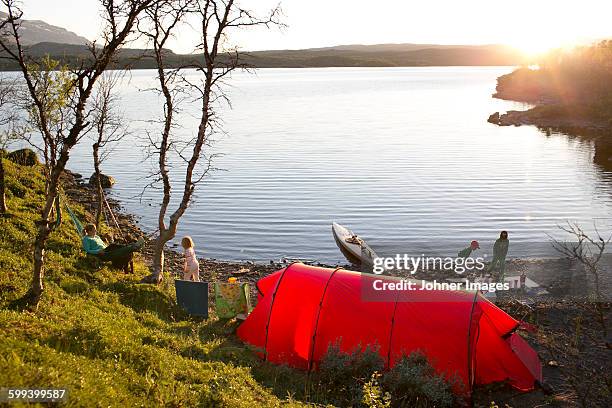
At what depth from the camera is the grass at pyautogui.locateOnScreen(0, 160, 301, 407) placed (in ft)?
31.2

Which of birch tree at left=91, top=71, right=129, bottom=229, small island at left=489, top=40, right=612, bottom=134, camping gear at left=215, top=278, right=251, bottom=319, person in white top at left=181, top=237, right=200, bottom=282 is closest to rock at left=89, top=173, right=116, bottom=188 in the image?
birch tree at left=91, top=71, right=129, bottom=229

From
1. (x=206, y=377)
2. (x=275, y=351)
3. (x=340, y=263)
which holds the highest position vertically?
(x=206, y=377)

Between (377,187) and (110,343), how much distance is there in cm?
4000

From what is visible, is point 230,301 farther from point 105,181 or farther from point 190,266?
point 105,181

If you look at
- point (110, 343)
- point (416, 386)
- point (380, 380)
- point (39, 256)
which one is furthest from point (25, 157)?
point (416, 386)

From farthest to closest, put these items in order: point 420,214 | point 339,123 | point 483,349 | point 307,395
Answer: point 339,123 < point 420,214 < point 483,349 < point 307,395

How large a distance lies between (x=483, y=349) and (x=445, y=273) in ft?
44.9

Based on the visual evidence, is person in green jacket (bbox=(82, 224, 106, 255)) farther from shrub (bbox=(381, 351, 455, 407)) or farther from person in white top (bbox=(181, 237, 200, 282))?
shrub (bbox=(381, 351, 455, 407))

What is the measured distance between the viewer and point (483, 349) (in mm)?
15039

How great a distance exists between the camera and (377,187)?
1966 inches

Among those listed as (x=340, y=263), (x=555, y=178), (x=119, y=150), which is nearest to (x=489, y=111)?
(x=555, y=178)

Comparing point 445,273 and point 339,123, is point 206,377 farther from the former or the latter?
point 339,123

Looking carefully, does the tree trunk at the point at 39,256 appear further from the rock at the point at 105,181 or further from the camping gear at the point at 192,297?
the rock at the point at 105,181

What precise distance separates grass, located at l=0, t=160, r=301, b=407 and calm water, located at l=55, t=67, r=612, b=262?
699 cm
